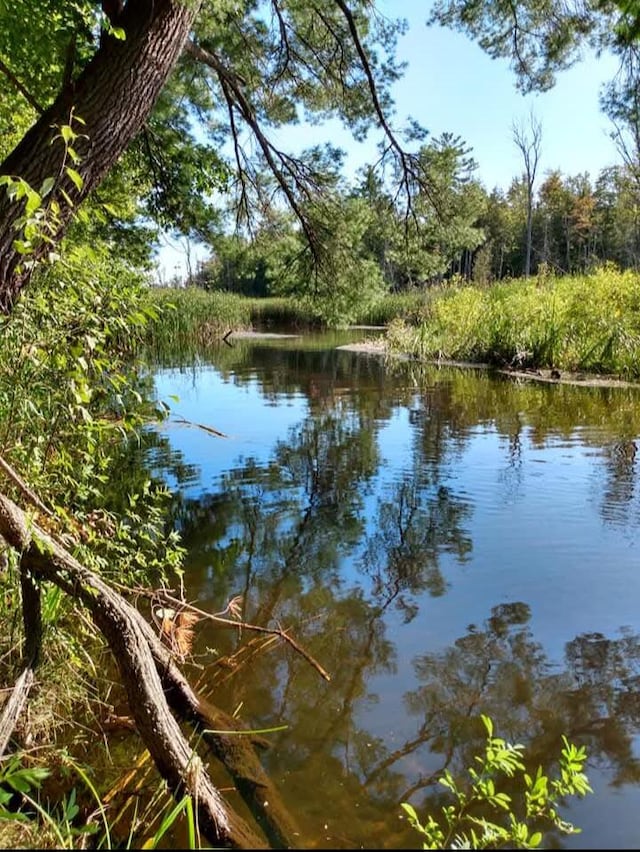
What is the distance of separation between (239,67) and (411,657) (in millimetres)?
5950

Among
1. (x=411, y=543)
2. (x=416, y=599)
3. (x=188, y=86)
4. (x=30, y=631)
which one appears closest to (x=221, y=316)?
(x=188, y=86)

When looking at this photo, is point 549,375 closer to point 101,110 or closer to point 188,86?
point 188,86

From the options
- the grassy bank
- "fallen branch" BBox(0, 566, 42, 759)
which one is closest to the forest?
"fallen branch" BBox(0, 566, 42, 759)

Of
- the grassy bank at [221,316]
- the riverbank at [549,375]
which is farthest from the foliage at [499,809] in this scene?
the grassy bank at [221,316]

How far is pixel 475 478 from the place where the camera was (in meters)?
5.00

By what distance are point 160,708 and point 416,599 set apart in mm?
1733

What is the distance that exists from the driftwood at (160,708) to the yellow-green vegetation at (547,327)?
947cm

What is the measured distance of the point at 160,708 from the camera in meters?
1.63

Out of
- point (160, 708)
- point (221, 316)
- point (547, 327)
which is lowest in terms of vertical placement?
point (160, 708)

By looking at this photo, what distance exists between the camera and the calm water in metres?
1.98

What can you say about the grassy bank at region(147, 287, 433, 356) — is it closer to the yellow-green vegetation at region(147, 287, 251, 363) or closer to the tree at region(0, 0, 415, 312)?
the yellow-green vegetation at region(147, 287, 251, 363)

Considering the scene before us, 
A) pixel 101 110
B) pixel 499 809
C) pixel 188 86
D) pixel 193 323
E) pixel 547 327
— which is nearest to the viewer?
pixel 499 809

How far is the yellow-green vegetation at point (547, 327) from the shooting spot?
1009 cm

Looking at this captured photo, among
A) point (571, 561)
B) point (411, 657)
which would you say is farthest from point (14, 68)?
point (571, 561)
